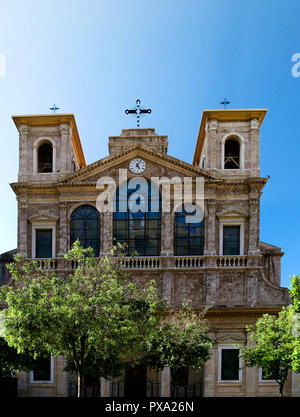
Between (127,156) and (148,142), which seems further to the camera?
(148,142)

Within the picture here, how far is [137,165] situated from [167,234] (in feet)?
15.8

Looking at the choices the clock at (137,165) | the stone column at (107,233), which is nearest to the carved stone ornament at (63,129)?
the clock at (137,165)

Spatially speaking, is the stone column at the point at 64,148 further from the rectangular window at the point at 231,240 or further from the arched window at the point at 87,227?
the rectangular window at the point at 231,240

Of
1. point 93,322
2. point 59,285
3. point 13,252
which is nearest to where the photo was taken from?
point 93,322

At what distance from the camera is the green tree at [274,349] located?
19.2m

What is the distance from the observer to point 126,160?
26.5m

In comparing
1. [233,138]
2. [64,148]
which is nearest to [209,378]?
[233,138]

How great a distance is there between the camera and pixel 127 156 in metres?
26.5

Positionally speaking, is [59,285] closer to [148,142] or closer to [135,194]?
[135,194]

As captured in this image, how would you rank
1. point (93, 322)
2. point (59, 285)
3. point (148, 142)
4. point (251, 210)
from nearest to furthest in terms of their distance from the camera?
point (93, 322), point (59, 285), point (251, 210), point (148, 142)

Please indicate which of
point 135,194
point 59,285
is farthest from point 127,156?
point 59,285

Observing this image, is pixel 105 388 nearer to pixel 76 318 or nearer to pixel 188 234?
pixel 188 234

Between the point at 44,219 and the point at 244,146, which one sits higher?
the point at 244,146

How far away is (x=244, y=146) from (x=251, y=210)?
14.3ft
